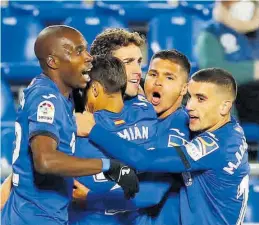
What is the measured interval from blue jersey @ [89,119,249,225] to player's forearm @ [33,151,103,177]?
35cm

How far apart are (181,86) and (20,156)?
3.02ft

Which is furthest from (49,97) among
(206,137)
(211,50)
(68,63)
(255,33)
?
(255,33)

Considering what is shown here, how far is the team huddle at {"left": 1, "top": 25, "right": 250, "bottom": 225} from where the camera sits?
109 inches

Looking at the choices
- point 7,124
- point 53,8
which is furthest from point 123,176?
point 53,8

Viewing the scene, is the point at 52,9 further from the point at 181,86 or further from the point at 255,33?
the point at 181,86

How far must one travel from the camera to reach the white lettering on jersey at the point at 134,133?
311cm

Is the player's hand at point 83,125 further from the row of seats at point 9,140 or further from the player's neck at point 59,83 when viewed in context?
the row of seats at point 9,140

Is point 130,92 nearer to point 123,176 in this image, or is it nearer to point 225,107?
point 225,107

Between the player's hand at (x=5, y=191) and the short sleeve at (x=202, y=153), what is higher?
the short sleeve at (x=202, y=153)

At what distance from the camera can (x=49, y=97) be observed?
2.69 metres

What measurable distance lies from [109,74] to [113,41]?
0.36 metres

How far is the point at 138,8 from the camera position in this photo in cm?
573

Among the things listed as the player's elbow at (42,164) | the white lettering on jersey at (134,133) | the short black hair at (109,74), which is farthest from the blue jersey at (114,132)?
the player's elbow at (42,164)

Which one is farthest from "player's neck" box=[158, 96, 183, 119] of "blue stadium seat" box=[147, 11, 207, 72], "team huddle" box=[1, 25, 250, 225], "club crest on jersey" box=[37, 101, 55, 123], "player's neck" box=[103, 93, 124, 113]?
"blue stadium seat" box=[147, 11, 207, 72]
